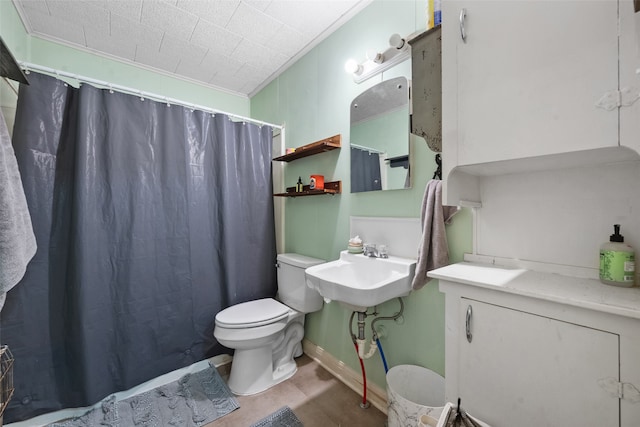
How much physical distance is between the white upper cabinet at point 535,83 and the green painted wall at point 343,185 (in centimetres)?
40

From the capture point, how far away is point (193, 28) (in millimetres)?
1681

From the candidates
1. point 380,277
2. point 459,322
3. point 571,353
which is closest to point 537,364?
point 571,353

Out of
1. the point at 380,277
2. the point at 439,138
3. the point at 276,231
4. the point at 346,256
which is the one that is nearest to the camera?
the point at 439,138

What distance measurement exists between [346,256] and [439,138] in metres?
0.81

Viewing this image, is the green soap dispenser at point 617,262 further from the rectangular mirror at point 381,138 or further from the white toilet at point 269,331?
the white toilet at point 269,331

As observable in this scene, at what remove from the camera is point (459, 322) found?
2.67ft

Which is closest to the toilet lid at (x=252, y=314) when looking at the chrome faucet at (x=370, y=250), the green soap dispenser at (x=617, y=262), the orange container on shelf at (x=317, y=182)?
the chrome faucet at (x=370, y=250)

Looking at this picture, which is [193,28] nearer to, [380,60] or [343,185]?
[380,60]

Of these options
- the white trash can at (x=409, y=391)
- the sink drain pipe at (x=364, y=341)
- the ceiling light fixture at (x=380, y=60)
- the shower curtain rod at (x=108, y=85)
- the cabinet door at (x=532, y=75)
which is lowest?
the white trash can at (x=409, y=391)

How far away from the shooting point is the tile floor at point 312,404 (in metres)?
1.35

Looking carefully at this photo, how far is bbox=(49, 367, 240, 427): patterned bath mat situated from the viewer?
4.40ft

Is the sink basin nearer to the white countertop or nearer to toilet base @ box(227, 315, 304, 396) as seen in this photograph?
the white countertop

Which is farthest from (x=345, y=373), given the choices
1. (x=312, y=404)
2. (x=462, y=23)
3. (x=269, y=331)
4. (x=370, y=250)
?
(x=462, y=23)

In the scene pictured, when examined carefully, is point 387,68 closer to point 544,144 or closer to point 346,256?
point 544,144
